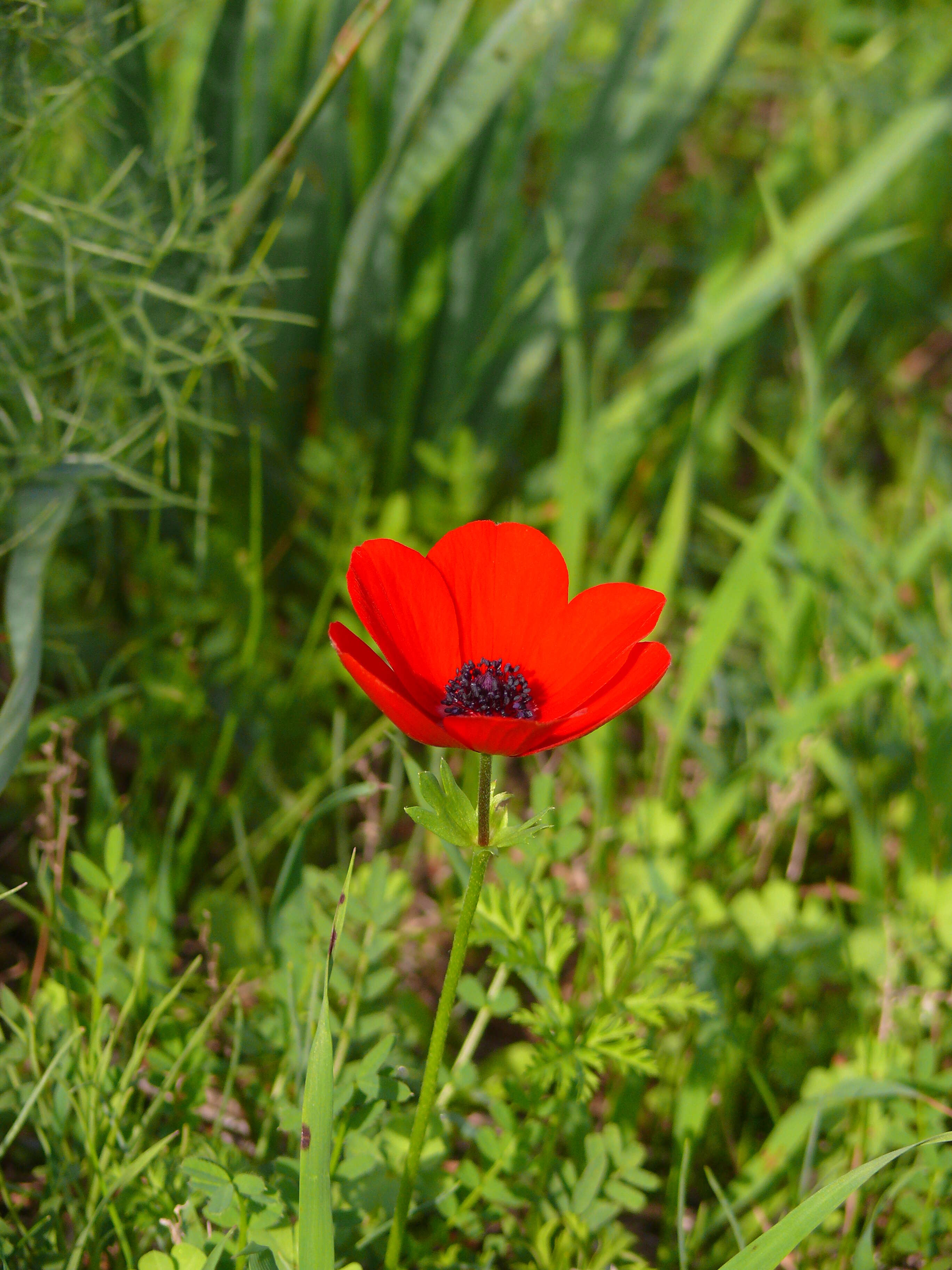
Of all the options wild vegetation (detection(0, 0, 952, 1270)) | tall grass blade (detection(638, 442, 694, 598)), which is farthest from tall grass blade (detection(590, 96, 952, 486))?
tall grass blade (detection(638, 442, 694, 598))

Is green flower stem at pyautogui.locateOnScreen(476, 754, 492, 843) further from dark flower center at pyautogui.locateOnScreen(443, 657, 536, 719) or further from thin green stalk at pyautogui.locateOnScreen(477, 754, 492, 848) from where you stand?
dark flower center at pyautogui.locateOnScreen(443, 657, 536, 719)

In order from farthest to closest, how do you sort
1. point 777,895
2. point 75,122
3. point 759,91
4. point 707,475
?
1. point 759,91
2. point 707,475
3. point 75,122
4. point 777,895

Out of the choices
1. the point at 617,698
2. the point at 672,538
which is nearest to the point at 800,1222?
the point at 617,698

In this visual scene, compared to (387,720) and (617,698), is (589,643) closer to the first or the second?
(617,698)

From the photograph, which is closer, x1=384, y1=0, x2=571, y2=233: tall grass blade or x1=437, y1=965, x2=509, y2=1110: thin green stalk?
x1=437, y1=965, x2=509, y2=1110: thin green stalk

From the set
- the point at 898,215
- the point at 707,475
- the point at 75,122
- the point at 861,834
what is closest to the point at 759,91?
the point at 898,215

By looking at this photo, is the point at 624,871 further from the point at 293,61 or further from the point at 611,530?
the point at 293,61

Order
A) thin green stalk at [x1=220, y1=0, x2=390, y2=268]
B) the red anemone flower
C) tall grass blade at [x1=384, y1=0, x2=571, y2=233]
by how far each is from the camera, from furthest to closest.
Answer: tall grass blade at [x1=384, y1=0, x2=571, y2=233] < thin green stalk at [x1=220, y1=0, x2=390, y2=268] < the red anemone flower
